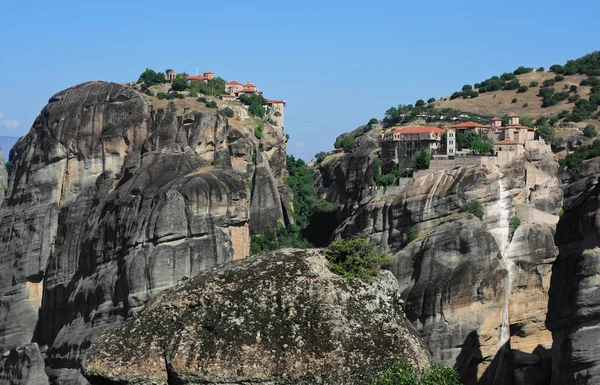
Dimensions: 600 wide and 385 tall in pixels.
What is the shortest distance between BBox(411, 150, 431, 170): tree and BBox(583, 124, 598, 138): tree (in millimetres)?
20843

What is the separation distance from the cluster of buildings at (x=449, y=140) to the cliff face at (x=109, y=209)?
11176mm

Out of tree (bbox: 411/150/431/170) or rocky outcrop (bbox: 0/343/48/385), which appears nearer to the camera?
rocky outcrop (bbox: 0/343/48/385)

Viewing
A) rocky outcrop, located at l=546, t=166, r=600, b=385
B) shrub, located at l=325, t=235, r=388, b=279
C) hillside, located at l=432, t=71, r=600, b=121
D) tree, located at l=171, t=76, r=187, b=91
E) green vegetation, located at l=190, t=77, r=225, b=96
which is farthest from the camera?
hillside, located at l=432, t=71, r=600, b=121

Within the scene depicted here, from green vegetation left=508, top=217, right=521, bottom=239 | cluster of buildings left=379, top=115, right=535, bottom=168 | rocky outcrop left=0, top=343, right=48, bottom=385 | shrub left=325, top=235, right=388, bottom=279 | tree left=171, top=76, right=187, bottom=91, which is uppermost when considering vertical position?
tree left=171, top=76, right=187, bottom=91

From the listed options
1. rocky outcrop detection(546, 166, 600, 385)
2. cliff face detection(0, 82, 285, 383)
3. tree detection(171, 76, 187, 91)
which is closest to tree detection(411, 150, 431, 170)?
cliff face detection(0, 82, 285, 383)

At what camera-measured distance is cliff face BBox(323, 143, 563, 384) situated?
7925 centimetres

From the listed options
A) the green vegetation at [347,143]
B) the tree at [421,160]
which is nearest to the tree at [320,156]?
the green vegetation at [347,143]

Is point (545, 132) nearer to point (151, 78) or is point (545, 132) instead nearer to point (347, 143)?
point (347, 143)

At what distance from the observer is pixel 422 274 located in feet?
274

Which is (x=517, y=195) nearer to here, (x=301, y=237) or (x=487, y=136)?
(x=487, y=136)

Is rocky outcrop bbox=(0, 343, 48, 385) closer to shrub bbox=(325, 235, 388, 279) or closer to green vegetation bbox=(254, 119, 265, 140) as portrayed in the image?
green vegetation bbox=(254, 119, 265, 140)

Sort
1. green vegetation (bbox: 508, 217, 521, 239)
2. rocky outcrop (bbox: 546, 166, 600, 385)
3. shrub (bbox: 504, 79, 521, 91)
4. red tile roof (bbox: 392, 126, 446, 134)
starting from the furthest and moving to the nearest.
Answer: shrub (bbox: 504, 79, 521, 91), red tile roof (bbox: 392, 126, 446, 134), green vegetation (bbox: 508, 217, 521, 239), rocky outcrop (bbox: 546, 166, 600, 385)

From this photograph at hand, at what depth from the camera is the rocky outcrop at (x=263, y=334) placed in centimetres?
2816

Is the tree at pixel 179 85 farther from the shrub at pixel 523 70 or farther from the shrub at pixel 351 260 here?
the shrub at pixel 351 260
